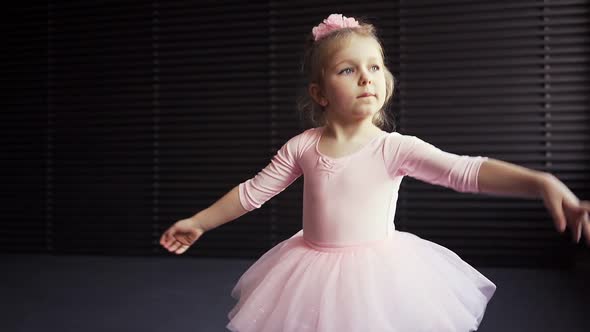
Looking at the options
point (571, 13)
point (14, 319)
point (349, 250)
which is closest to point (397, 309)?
point (349, 250)

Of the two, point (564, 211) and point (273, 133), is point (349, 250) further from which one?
point (273, 133)

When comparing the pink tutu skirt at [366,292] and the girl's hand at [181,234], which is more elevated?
the girl's hand at [181,234]

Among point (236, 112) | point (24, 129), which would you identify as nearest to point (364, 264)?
point (236, 112)

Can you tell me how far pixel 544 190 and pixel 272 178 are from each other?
23.1 inches

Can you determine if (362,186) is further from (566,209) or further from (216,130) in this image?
(216,130)

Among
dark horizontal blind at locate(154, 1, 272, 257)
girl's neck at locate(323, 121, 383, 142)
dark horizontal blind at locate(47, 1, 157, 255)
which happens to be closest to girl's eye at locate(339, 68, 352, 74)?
girl's neck at locate(323, 121, 383, 142)

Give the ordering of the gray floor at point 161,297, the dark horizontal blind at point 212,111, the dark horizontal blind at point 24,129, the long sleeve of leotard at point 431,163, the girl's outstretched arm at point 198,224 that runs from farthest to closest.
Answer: the dark horizontal blind at point 24,129 → the dark horizontal blind at point 212,111 → the gray floor at point 161,297 → the girl's outstretched arm at point 198,224 → the long sleeve of leotard at point 431,163

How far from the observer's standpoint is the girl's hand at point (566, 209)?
70 centimetres

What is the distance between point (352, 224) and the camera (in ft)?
3.33

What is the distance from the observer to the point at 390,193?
1045 millimetres

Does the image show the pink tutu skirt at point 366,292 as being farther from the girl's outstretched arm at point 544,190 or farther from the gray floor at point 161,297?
the gray floor at point 161,297

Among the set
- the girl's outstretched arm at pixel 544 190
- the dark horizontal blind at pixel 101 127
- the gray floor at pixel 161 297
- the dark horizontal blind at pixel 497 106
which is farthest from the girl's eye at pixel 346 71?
the dark horizontal blind at pixel 101 127

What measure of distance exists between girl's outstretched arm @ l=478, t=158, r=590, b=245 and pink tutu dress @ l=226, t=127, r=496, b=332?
0.03m

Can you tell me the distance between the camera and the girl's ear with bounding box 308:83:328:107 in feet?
3.69
